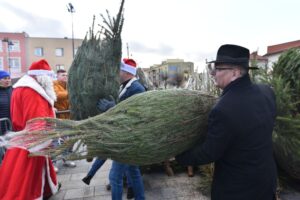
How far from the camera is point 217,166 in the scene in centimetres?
183

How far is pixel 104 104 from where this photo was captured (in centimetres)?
217

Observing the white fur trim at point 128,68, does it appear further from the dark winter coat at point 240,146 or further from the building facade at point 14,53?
the building facade at point 14,53

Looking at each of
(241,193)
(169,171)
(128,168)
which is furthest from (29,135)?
(169,171)

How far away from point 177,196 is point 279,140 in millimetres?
1508

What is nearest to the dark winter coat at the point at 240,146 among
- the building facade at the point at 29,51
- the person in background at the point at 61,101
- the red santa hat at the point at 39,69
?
the red santa hat at the point at 39,69

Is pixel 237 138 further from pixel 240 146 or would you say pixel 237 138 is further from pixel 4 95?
pixel 4 95

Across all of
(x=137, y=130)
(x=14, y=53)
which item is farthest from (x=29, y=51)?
(x=137, y=130)

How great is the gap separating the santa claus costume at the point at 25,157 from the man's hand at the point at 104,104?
1327mm

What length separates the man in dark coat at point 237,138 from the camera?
64.2 inches

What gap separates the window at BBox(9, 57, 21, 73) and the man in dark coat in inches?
1788

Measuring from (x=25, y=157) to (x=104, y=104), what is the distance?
163cm

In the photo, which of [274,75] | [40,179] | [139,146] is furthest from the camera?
[274,75]

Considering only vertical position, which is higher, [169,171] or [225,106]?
[225,106]

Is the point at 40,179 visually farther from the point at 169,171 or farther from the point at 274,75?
the point at 274,75
